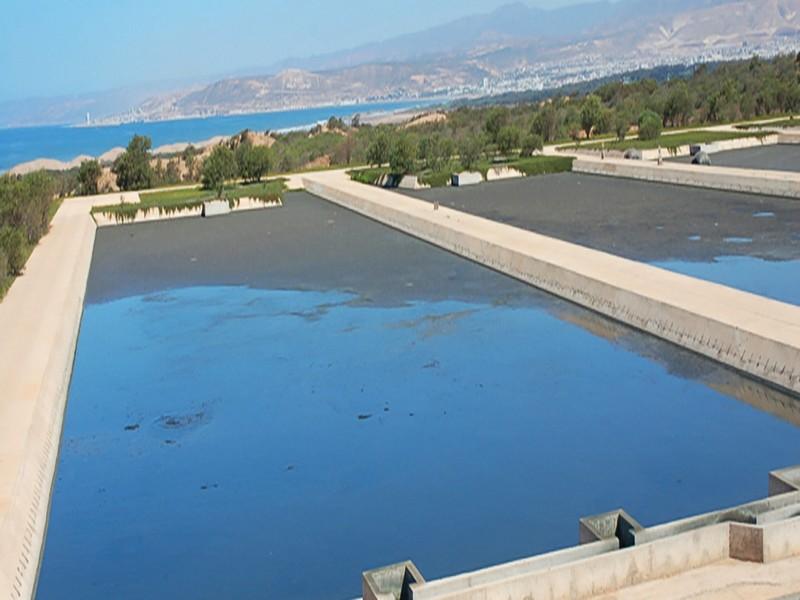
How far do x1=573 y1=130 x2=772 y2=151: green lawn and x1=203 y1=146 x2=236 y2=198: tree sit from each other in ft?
32.2

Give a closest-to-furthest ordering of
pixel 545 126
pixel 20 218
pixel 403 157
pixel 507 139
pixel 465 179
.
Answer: pixel 20 218 < pixel 465 179 < pixel 403 157 < pixel 507 139 < pixel 545 126

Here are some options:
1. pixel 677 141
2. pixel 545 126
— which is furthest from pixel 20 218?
pixel 545 126

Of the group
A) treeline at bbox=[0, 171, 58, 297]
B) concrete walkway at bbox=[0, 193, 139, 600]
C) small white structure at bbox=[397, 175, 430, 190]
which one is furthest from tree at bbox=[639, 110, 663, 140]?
concrete walkway at bbox=[0, 193, 139, 600]

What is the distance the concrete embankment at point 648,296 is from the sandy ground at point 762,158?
869 centimetres

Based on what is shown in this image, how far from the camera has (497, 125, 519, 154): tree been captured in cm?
2569

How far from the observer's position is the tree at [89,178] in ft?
84.4

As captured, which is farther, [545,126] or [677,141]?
[545,126]

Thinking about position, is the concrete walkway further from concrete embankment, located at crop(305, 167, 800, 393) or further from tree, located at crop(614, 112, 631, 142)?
tree, located at crop(614, 112, 631, 142)

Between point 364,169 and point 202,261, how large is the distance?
35.2 feet

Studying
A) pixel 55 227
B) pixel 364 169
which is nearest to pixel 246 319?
pixel 55 227

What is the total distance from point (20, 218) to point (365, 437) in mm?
11392

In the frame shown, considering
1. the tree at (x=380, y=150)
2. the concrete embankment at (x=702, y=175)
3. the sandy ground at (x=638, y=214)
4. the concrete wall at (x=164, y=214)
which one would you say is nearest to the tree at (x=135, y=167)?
the concrete wall at (x=164, y=214)

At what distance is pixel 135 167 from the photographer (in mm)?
25766

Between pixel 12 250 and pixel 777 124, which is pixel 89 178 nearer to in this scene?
pixel 12 250
